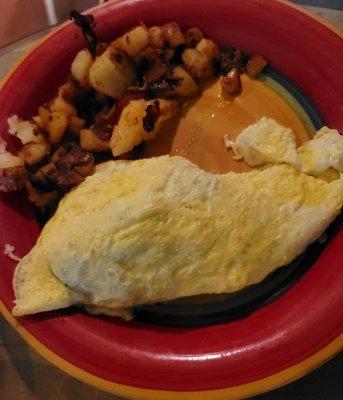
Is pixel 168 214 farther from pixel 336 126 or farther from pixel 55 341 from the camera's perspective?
pixel 336 126

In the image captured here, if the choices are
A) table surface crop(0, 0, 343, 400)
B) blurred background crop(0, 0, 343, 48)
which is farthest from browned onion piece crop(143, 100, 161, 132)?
blurred background crop(0, 0, 343, 48)

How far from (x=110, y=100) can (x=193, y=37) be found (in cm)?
34

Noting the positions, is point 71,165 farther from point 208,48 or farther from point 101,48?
point 208,48

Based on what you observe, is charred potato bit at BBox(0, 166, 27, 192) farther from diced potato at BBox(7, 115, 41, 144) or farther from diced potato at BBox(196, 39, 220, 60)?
diced potato at BBox(196, 39, 220, 60)

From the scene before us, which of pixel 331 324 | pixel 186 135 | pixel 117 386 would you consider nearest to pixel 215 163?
pixel 186 135

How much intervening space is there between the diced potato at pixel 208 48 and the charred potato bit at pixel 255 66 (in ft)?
0.38

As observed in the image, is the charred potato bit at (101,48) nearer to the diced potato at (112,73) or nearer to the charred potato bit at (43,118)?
the diced potato at (112,73)

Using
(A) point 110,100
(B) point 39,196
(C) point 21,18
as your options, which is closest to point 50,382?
(B) point 39,196

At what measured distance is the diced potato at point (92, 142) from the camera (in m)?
1.62

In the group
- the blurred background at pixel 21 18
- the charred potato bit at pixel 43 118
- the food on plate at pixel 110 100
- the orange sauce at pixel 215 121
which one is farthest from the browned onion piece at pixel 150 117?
the blurred background at pixel 21 18

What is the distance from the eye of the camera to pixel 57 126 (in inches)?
65.5

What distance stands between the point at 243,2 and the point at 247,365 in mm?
1104

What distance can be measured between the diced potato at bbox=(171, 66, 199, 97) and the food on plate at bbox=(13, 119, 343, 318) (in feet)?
1.03

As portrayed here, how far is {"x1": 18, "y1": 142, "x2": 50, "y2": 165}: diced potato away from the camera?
1601 mm
